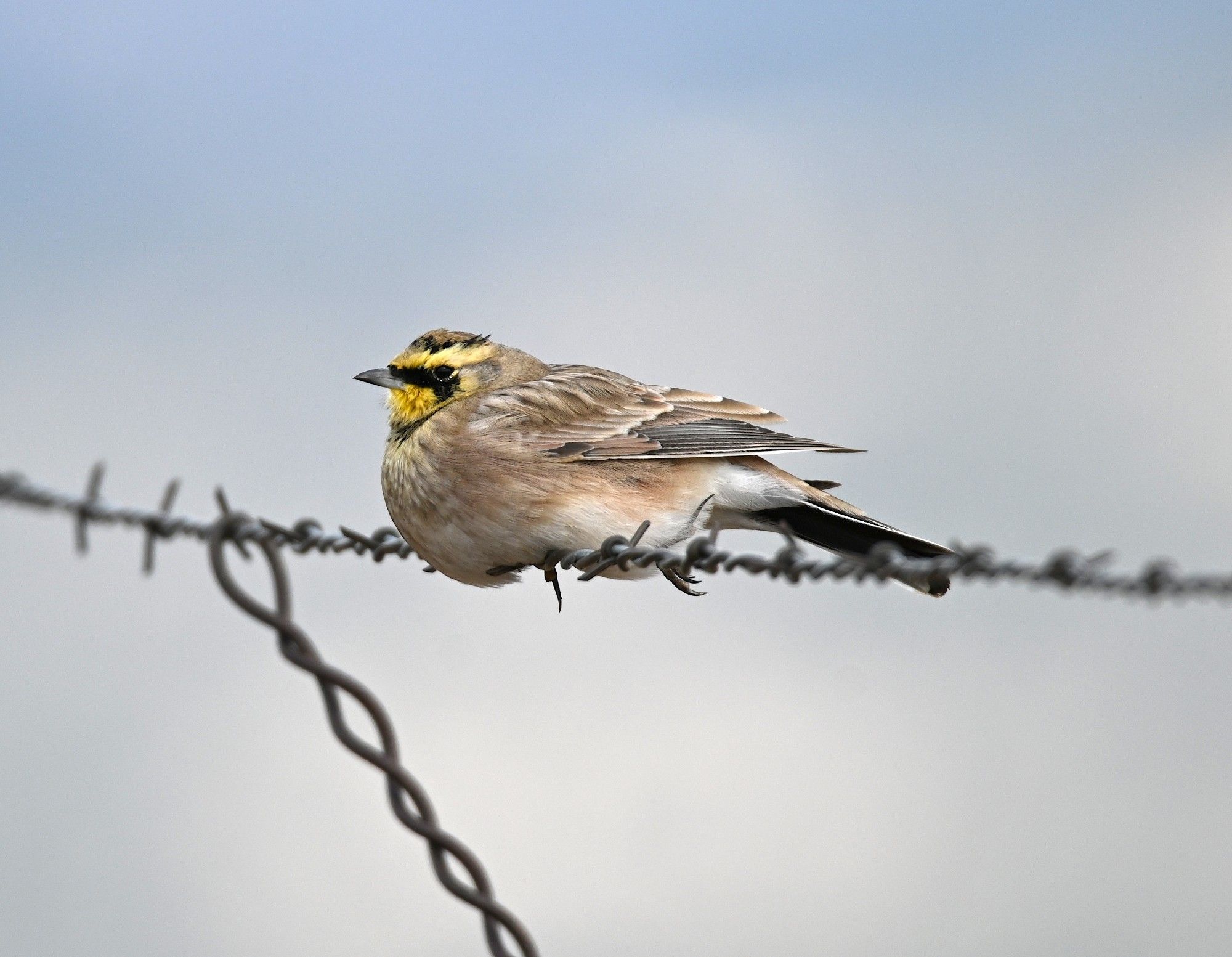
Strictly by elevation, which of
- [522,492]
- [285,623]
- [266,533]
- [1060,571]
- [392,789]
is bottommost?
[392,789]

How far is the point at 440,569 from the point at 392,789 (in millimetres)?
3893

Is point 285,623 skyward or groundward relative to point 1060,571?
skyward

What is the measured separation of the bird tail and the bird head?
67.0 inches

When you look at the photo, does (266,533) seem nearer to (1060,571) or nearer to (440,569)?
(1060,571)

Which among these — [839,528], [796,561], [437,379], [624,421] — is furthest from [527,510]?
[796,561]

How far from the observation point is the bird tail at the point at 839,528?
6352 mm

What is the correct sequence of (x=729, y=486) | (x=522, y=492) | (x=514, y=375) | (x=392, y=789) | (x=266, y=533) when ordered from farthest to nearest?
(x=514, y=375) → (x=729, y=486) → (x=522, y=492) → (x=266, y=533) → (x=392, y=789)

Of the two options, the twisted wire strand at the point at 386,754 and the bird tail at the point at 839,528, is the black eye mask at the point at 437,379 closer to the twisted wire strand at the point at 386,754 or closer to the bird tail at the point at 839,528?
the bird tail at the point at 839,528

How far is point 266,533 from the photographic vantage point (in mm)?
2799

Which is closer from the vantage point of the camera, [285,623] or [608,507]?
[285,623]

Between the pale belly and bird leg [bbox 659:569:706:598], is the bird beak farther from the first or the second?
bird leg [bbox 659:569:706:598]

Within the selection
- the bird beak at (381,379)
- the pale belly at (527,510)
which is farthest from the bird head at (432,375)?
the pale belly at (527,510)

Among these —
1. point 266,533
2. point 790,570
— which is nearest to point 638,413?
point 790,570

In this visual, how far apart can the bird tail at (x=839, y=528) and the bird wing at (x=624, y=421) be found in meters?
0.45
